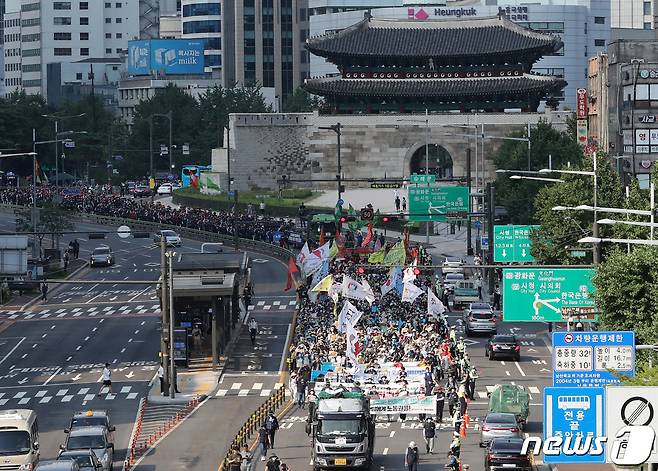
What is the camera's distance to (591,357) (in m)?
45.8

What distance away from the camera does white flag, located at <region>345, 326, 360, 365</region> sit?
7206cm

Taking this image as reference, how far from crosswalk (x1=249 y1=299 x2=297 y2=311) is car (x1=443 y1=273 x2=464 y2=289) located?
911cm

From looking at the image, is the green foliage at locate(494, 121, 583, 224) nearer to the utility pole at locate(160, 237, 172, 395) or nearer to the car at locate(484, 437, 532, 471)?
the utility pole at locate(160, 237, 172, 395)

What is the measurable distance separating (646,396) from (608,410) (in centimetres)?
72

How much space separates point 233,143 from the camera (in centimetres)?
17225

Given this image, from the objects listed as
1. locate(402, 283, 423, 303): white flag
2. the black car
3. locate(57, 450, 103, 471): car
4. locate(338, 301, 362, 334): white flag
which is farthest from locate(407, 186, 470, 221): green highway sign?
locate(57, 450, 103, 471): car

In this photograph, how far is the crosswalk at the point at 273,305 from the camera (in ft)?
341

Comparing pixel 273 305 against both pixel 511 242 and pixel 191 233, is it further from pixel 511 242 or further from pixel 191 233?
pixel 191 233

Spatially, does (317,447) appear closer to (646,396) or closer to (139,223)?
(646,396)

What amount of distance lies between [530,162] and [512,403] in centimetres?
6446

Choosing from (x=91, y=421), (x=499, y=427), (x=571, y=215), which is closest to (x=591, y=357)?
(x=499, y=427)

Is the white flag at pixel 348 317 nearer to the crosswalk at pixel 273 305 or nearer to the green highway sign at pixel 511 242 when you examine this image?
the green highway sign at pixel 511 242

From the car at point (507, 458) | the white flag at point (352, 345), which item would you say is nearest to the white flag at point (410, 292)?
the white flag at point (352, 345)

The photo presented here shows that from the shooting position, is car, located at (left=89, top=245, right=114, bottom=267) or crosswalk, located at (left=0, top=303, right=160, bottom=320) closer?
crosswalk, located at (left=0, top=303, right=160, bottom=320)
